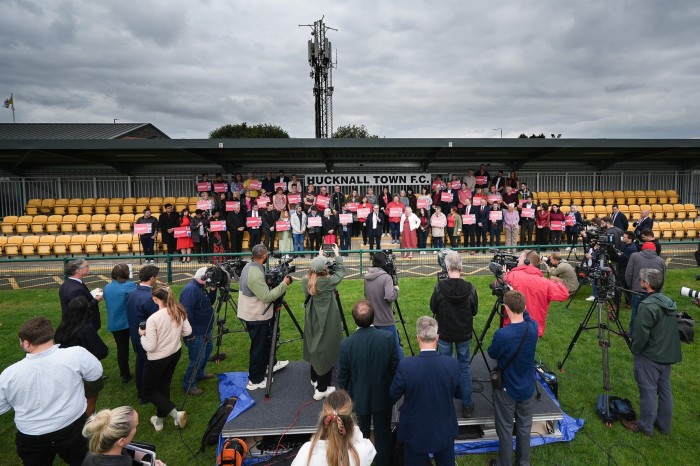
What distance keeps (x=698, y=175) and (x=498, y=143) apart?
13293mm

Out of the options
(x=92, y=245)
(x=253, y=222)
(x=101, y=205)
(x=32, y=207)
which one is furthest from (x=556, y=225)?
(x=32, y=207)

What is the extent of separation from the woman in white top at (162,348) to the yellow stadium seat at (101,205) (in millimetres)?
16032

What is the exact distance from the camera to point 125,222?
17203 mm

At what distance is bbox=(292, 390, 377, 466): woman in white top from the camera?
101 inches

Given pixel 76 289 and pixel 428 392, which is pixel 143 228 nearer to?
pixel 76 289

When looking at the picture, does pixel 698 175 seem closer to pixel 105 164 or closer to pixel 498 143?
pixel 498 143

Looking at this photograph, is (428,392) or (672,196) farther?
(672,196)

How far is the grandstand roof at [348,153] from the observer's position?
609 inches

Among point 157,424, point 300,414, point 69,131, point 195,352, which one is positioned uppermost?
point 69,131

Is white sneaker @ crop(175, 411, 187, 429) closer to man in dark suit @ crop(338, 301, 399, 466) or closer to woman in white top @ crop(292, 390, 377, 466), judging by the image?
man in dark suit @ crop(338, 301, 399, 466)

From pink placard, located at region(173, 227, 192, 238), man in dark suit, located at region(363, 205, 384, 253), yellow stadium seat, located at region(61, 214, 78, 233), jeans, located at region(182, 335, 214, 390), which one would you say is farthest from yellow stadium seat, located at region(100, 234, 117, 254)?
jeans, located at region(182, 335, 214, 390)

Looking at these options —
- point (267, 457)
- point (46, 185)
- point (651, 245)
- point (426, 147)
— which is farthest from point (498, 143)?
point (46, 185)

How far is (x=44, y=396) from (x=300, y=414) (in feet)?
8.79

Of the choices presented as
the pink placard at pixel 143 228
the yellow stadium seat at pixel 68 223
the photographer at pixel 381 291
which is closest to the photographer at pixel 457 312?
the photographer at pixel 381 291
